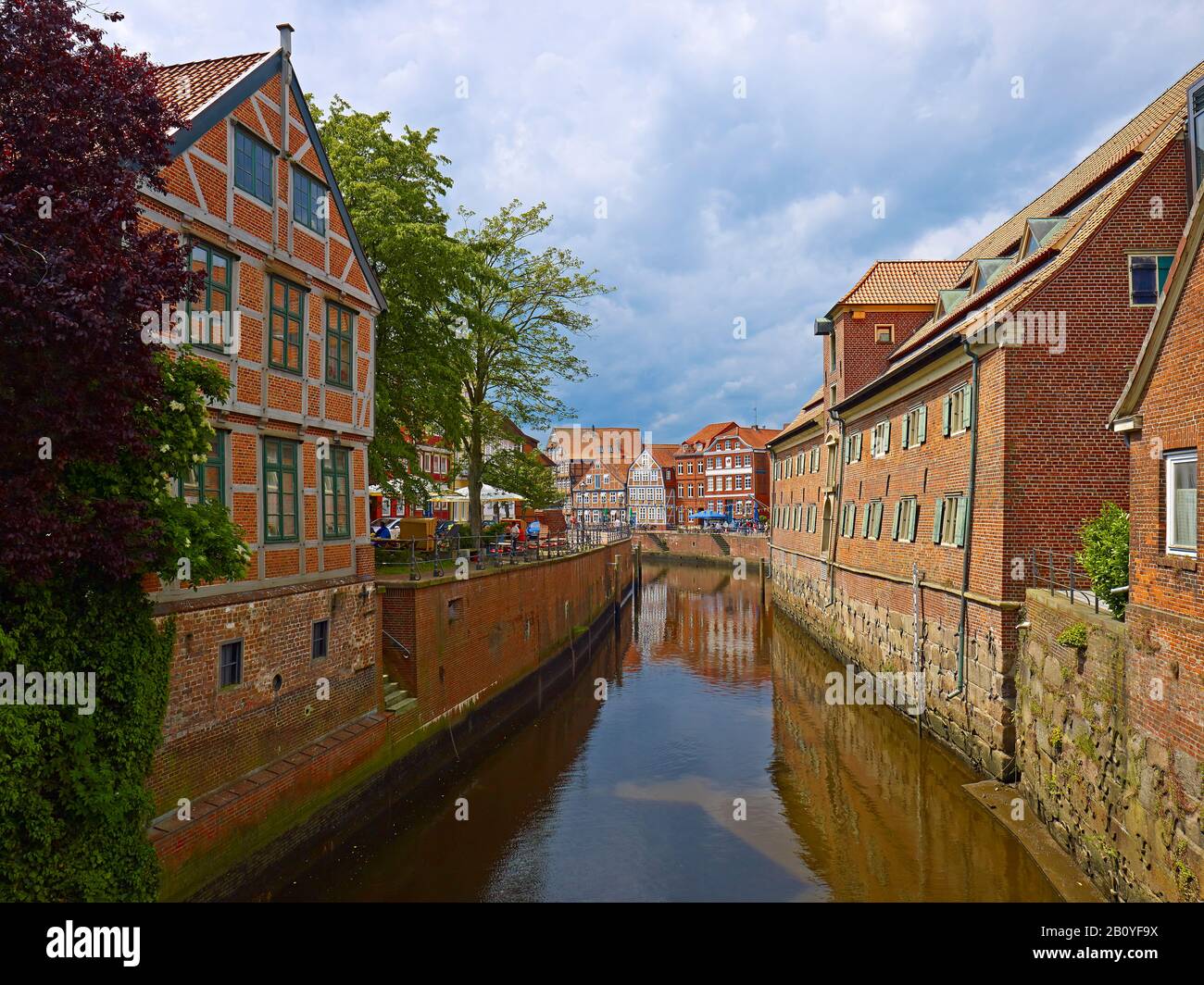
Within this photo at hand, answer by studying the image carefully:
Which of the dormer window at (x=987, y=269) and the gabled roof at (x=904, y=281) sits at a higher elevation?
the gabled roof at (x=904, y=281)

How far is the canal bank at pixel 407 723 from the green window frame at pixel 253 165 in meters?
7.11

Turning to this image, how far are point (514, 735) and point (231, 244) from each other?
1282 centimetres

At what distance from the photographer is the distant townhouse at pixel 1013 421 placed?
1409 centimetres

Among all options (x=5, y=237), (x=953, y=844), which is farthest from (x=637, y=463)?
(x=5, y=237)

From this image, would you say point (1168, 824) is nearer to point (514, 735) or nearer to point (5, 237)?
point (5, 237)

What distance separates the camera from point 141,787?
7.75m

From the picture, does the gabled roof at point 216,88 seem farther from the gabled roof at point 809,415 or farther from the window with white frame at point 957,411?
the gabled roof at point 809,415

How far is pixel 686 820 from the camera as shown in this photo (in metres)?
13.6

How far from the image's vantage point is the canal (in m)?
11.0

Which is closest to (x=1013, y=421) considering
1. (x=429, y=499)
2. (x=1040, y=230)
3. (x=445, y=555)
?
(x=1040, y=230)

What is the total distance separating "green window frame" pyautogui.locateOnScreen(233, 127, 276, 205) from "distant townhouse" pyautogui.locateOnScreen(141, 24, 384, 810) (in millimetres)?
27

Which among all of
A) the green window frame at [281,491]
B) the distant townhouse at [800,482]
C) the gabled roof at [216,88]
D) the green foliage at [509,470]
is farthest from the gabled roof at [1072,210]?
the gabled roof at [216,88]

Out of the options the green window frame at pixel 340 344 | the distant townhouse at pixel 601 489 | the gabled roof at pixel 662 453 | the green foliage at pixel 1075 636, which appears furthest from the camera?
the gabled roof at pixel 662 453

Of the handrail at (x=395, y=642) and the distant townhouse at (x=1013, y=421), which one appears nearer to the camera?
the distant townhouse at (x=1013, y=421)
